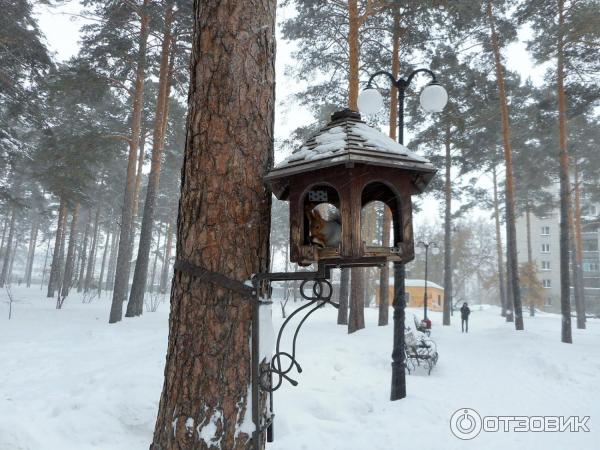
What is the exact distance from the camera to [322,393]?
5.28 meters

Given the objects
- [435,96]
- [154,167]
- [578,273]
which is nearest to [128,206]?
[154,167]

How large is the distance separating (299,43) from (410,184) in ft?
40.5

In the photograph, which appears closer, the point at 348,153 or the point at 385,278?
the point at 348,153

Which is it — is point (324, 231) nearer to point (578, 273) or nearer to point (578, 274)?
point (578, 273)

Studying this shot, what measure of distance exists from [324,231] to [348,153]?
463mm

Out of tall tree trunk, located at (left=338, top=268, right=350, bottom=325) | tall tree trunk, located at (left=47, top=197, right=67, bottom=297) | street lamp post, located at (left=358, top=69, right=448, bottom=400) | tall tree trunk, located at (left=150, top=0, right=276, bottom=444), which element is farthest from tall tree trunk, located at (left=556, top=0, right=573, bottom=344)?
tall tree trunk, located at (left=47, top=197, right=67, bottom=297)

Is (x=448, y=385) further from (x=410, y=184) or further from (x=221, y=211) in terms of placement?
(x=221, y=211)

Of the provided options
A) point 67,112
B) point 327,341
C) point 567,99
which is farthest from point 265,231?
point 67,112

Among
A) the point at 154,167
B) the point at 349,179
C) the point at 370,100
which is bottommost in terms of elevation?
the point at 349,179

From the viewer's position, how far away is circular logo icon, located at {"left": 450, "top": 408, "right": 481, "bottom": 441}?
4.66 meters

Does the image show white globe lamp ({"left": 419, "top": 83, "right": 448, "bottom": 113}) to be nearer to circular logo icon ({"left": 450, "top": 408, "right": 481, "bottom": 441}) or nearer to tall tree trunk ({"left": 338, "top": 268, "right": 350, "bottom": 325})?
circular logo icon ({"left": 450, "top": 408, "right": 481, "bottom": 441})

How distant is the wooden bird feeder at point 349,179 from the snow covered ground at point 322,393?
292cm

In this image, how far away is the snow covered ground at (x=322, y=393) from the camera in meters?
4.09

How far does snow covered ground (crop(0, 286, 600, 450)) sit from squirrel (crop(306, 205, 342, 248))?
288cm
